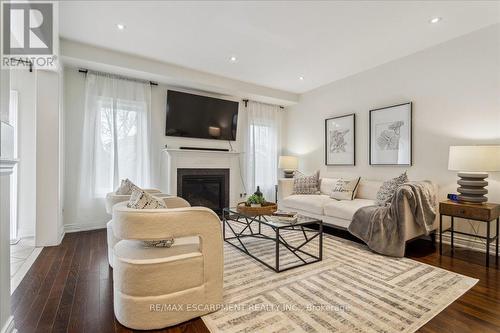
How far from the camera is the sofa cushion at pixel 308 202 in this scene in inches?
153

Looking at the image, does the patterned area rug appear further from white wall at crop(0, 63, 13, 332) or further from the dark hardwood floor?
white wall at crop(0, 63, 13, 332)

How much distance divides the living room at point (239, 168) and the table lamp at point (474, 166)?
1 centimetres

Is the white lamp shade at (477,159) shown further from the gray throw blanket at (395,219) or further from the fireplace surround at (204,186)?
the fireplace surround at (204,186)

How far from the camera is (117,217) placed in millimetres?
1643

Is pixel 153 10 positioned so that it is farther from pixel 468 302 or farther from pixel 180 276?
pixel 468 302

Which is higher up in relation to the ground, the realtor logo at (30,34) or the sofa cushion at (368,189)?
the realtor logo at (30,34)

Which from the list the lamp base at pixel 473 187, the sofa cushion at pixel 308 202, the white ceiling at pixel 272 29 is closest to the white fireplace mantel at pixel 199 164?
the sofa cushion at pixel 308 202

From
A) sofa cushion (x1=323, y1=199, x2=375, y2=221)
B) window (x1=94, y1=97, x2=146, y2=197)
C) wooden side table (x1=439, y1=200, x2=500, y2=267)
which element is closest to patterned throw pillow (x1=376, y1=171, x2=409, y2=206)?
sofa cushion (x1=323, y1=199, x2=375, y2=221)

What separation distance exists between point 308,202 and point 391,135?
1.68 metres

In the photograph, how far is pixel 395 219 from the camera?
288cm

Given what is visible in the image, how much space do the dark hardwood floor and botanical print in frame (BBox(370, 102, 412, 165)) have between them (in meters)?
1.48

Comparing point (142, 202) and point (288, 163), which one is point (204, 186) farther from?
A: point (142, 202)

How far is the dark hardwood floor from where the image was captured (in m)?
1.62

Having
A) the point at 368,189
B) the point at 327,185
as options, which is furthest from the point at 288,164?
the point at 368,189
